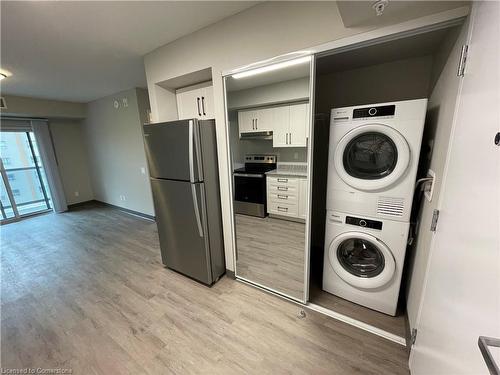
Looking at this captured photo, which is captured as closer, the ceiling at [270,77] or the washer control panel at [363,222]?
the washer control panel at [363,222]

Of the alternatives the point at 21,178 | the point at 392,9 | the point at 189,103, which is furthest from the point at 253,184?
the point at 21,178

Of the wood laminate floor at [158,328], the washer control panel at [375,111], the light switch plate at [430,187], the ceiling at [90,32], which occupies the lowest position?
the wood laminate floor at [158,328]

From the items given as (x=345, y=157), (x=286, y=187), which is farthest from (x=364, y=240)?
(x=286, y=187)

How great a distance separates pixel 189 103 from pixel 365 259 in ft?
8.49

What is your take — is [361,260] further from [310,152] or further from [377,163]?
[310,152]

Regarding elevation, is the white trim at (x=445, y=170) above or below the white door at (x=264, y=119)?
below

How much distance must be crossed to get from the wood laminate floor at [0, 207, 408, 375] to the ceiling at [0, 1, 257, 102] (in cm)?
257

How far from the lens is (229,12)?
158 centimetres

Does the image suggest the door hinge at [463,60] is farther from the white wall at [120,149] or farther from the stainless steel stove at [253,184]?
the white wall at [120,149]

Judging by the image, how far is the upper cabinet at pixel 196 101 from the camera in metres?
2.22

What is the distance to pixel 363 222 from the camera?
1605mm

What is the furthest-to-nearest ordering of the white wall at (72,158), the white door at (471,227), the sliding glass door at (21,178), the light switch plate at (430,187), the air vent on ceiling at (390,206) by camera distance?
the white wall at (72,158) → the sliding glass door at (21,178) → the air vent on ceiling at (390,206) → the light switch plate at (430,187) → the white door at (471,227)

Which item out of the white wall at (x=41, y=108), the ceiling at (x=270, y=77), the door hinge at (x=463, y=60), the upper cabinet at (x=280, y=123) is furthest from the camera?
the white wall at (x=41, y=108)

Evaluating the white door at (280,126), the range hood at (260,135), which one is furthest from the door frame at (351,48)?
the white door at (280,126)
